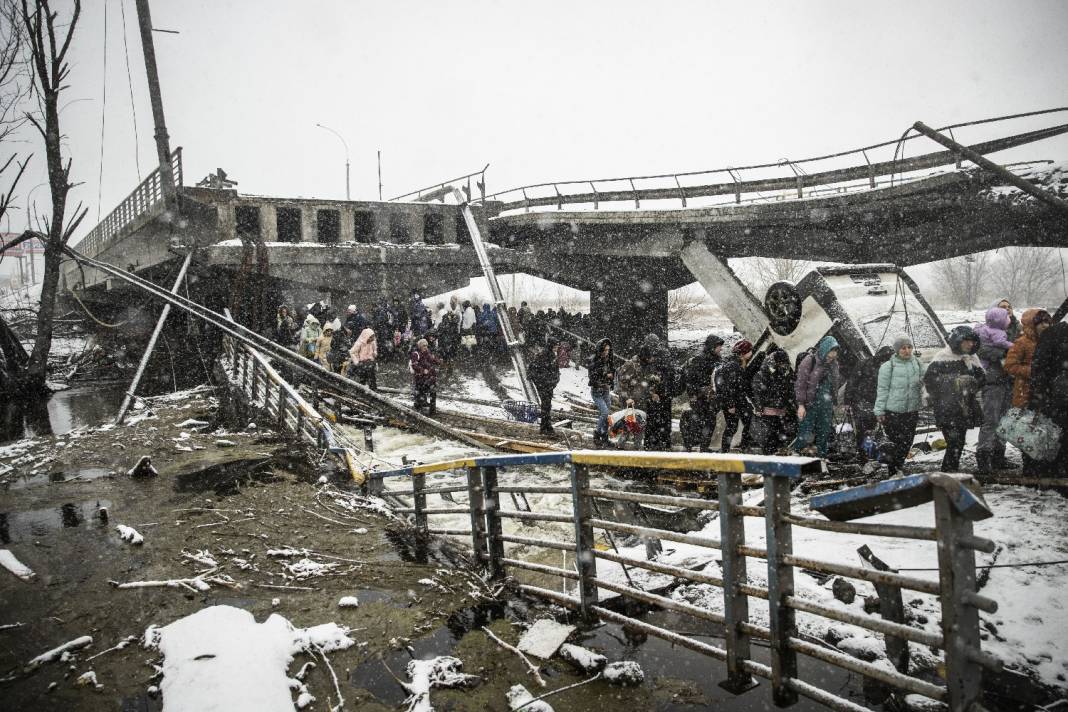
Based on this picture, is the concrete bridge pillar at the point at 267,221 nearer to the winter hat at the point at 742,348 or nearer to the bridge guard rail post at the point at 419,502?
the bridge guard rail post at the point at 419,502

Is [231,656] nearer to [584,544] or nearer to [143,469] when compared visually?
[584,544]

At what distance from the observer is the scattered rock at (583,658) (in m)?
3.02

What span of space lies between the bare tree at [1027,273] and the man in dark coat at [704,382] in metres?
43.9

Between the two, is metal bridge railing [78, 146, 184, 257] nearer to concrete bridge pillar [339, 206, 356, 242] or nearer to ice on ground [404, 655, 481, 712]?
concrete bridge pillar [339, 206, 356, 242]

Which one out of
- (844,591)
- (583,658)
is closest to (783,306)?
(844,591)

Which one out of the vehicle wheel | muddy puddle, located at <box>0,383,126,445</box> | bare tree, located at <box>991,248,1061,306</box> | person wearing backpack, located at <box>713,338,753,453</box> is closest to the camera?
person wearing backpack, located at <box>713,338,753,453</box>

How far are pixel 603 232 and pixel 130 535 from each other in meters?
19.5

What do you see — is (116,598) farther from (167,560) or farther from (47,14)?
(47,14)

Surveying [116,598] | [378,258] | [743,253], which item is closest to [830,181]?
[743,253]

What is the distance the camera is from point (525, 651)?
129 inches

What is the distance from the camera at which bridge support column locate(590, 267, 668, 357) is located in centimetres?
2425

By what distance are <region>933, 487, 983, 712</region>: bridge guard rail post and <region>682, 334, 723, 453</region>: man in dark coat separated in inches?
238

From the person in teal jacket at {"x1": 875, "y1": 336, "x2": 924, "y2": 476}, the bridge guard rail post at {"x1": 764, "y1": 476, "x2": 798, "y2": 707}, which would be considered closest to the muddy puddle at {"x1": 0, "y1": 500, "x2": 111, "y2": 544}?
the bridge guard rail post at {"x1": 764, "y1": 476, "x2": 798, "y2": 707}

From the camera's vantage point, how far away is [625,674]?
9.61ft
